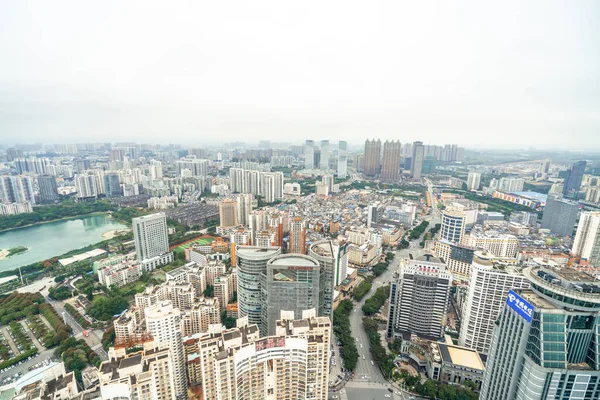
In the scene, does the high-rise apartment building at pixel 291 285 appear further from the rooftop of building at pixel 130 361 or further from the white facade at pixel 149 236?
the white facade at pixel 149 236

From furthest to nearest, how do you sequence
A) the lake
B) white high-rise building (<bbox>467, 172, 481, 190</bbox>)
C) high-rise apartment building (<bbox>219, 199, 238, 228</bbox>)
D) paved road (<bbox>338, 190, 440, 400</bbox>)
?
1. white high-rise building (<bbox>467, 172, 481, 190</bbox>)
2. high-rise apartment building (<bbox>219, 199, 238, 228</bbox>)
3. the lake
4. paved road (<bbox>338, 190, 440, 400</bbox>)

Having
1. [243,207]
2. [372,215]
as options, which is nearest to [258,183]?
[243,207]

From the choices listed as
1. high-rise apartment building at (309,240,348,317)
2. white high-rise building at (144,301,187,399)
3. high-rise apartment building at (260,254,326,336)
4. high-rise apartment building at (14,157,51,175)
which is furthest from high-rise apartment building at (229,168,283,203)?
high-rise apartment building at (14,157,51,175)

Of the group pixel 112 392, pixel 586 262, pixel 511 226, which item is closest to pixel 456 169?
pixel 511 226

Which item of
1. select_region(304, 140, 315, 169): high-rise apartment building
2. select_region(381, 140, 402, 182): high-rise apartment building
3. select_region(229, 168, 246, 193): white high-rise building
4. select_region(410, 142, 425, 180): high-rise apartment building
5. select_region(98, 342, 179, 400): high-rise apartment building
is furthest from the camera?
select_region(304, 140, 315, 169): high-rise apartment building

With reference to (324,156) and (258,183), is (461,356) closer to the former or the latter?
(258,183)

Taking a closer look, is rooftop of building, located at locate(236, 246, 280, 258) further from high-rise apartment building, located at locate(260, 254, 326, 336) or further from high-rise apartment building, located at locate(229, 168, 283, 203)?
high-rise apartment building, located at locate(229, 168, 283, 203)

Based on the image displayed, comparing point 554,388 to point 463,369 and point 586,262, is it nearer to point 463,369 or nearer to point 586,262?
point 463,369
